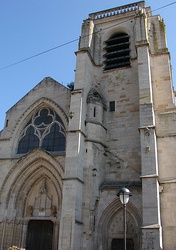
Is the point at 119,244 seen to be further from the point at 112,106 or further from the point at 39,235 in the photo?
the point at 112,106

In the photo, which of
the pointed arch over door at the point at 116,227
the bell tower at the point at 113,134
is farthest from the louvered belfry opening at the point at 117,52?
the pointed arch over door at the point at 116,227

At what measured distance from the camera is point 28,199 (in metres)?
13.2

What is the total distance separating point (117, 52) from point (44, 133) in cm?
588

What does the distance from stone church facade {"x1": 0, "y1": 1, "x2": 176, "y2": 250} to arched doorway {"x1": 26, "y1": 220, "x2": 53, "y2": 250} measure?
43mm

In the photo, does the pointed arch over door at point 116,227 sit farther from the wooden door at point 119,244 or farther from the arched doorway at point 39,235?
the arched doorway at point 39,235

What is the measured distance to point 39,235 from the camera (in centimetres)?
1255

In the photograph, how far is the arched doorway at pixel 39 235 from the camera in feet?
40.1

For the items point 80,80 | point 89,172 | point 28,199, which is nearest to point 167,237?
point 89,172

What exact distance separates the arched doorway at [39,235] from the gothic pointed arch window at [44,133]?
3.42 m

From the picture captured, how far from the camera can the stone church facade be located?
34.4 feet

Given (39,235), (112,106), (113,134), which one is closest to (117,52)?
(112,106)

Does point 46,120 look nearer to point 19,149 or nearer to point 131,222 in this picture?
point 19,149

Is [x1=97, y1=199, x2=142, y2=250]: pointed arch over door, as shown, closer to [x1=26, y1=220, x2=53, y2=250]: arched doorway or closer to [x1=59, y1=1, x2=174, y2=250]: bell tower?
[x1=59, y1=1, x2=174, y2=250]: bell tower

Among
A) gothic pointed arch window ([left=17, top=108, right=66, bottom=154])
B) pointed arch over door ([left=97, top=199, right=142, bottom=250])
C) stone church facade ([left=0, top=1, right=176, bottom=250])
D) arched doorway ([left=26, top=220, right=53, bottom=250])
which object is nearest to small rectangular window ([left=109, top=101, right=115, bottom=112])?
stone church facade ([left=0, top=1, right=176, bottom=250])
